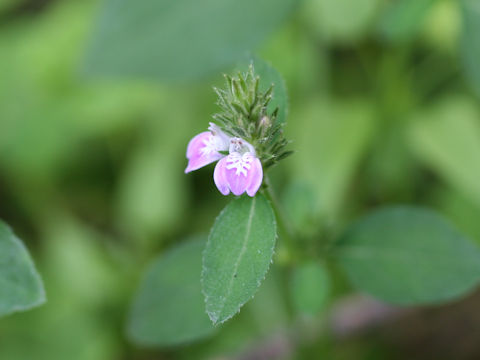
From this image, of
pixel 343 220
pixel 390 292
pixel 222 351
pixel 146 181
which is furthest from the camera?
pixel 146 181

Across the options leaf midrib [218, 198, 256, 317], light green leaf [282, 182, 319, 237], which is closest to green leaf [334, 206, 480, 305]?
light green leaf [282, 182, 319, 237]

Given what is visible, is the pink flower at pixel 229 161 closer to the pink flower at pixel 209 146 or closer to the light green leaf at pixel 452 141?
the pink flower at pixel 209 146

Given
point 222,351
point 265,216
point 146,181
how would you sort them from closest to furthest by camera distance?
1. point 265,216
2. point 222,351
3. point 146,181

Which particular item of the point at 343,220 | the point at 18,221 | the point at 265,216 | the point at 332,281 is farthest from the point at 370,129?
the point at 18,221

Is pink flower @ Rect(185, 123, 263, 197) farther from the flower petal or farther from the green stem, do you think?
the green stem

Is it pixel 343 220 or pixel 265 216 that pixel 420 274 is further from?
pixel 343 220

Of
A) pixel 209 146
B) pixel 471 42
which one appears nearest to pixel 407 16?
pixel 471 42

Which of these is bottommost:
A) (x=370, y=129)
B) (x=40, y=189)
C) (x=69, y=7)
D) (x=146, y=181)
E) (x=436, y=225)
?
(x=436, y=225)
